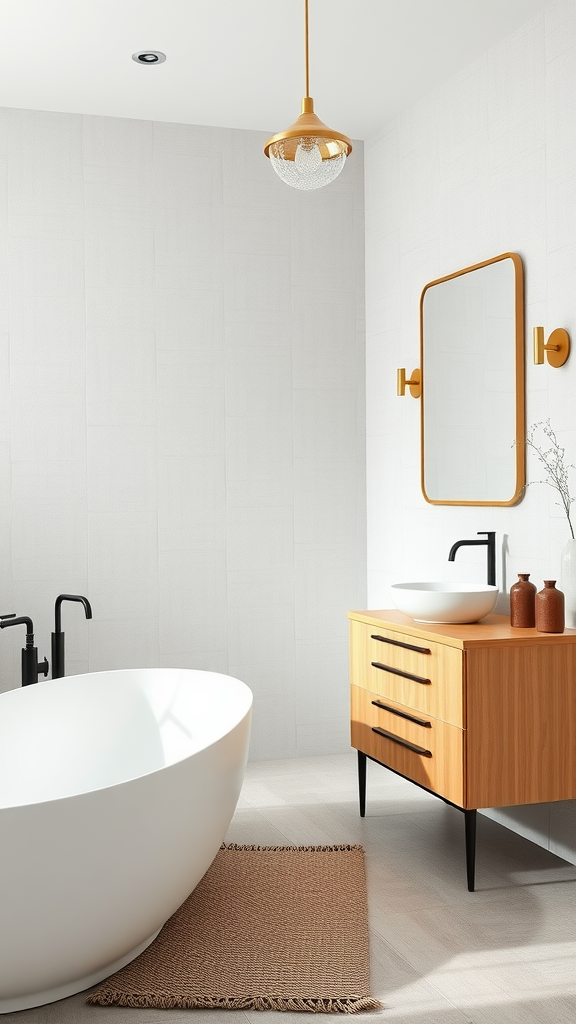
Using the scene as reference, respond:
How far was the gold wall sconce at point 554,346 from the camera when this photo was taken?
10.8 ft

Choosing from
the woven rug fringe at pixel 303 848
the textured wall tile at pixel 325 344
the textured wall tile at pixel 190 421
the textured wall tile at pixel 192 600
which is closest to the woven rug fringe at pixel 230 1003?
the woven rug fringe at pixel 303 848

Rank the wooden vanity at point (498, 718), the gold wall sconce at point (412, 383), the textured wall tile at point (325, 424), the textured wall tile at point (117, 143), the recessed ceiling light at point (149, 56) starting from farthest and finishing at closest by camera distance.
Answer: the textured wall tile at point (325, 424) → the textured wall tile at point (117, 143) → the gold wall sconce at point (412, 383) → the recessed ceiling light at point (149, 56) → the wooden vanity at point (498, 718)

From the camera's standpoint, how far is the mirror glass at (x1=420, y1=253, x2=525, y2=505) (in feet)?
11.7

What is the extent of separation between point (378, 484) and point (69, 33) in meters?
2.30

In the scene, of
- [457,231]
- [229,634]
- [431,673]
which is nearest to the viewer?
[431,673]

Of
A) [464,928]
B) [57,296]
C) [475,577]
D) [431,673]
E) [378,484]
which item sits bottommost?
[464,928]

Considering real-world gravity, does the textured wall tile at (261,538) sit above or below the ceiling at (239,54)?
below

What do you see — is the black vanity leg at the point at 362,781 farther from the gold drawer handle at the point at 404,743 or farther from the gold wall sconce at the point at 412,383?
the gold wall sconce at the point at 412,383

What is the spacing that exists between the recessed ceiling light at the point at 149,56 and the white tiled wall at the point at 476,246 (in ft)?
3.75

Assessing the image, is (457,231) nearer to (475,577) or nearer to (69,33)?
(475,577)

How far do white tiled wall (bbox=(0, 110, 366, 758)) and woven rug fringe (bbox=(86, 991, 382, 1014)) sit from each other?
6.84 feet

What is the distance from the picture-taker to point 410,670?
335 cm

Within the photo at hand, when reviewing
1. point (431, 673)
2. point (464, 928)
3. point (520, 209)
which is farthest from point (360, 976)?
point (520, 209)

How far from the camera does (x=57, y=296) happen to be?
4355 mm
